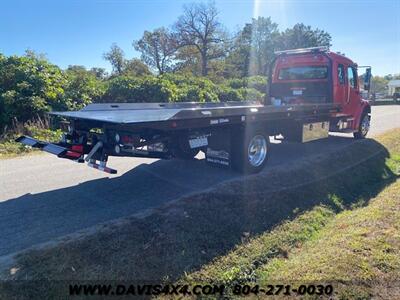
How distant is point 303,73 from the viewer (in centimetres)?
1034

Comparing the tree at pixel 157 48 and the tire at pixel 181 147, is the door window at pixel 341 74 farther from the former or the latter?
the tree at pixel 157 48

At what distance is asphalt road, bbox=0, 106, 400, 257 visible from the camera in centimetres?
436

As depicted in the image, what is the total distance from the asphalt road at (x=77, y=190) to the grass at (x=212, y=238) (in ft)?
1.41

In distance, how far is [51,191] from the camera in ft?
18.9

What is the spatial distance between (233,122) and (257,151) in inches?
48.4

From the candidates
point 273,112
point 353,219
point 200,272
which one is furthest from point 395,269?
point 273,112

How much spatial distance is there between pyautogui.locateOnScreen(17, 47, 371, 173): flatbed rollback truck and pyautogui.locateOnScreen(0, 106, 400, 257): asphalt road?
22.0 inches

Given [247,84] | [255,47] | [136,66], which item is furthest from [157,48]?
[247,84]

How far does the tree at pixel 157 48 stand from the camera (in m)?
56.0

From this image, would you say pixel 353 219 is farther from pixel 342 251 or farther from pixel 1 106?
pixel 1 106

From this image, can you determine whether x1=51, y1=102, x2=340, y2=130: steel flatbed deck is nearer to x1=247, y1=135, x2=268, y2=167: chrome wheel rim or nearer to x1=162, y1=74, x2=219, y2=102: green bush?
x1=247, y1=135, x2=268, y2=167: chrome wheel rim

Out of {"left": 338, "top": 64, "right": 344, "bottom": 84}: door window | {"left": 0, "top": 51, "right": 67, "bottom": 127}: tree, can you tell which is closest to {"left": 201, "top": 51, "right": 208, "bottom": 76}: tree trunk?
{"left": 0, "top": 51, "right": 67, "bottom": 127}: tree

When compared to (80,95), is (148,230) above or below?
Result: below

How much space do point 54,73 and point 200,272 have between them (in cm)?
1198
